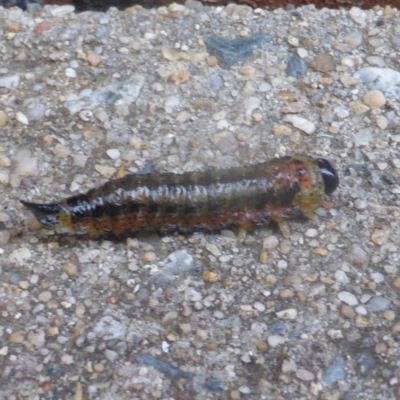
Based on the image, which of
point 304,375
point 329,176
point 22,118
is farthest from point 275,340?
point 22,118

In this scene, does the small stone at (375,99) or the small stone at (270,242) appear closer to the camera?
the small stone at (270,242)

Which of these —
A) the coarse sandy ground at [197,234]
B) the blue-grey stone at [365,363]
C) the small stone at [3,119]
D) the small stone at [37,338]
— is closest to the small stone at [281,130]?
the coarse sandy ground at [197,234]

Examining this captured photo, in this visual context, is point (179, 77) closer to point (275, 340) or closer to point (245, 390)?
point (275, 340)

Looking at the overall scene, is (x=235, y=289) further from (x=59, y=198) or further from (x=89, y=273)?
(x=59, y=198)

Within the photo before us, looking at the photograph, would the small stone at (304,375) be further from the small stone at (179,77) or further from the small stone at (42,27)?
the small stone at (42,27)

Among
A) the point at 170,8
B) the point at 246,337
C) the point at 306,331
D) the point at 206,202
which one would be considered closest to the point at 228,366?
the point at 246,337
